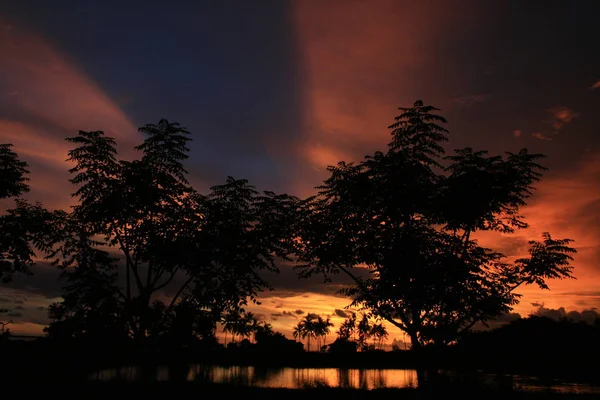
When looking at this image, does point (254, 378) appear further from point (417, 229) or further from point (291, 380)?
point (417, 229)

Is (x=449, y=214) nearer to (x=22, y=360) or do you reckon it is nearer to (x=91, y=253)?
(x=91, y=253)

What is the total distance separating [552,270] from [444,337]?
1283cm

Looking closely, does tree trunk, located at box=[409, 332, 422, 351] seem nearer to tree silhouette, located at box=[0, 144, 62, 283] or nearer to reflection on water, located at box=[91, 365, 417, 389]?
reflection on water, located at box=[91, 365, 417, 389]

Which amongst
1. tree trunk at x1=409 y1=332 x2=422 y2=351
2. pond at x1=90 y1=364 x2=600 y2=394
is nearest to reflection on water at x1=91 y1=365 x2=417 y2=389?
pond at x1=90 y1=364 x2=600 y2=394

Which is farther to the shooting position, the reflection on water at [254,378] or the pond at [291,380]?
the reflection on water at [254,378]

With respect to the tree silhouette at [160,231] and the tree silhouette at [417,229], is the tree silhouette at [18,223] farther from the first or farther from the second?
the tree silhouette at [417,229]

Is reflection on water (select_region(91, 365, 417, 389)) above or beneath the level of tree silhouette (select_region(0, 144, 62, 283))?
beneath

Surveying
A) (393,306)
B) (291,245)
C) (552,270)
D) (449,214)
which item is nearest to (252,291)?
(291,245)

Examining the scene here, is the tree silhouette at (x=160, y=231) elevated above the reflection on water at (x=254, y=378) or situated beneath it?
elevated above

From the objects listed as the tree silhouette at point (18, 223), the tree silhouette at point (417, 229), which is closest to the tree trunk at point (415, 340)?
the tree silhouette at point (417, 229)

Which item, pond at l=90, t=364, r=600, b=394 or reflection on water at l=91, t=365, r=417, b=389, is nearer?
pond at l=90, t=364, r=600, b=394

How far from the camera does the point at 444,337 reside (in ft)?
89.7

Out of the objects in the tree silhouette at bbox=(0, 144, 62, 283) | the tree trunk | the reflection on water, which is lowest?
the reflection on water

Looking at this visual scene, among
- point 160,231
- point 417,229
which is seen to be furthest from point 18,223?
point 417,229
